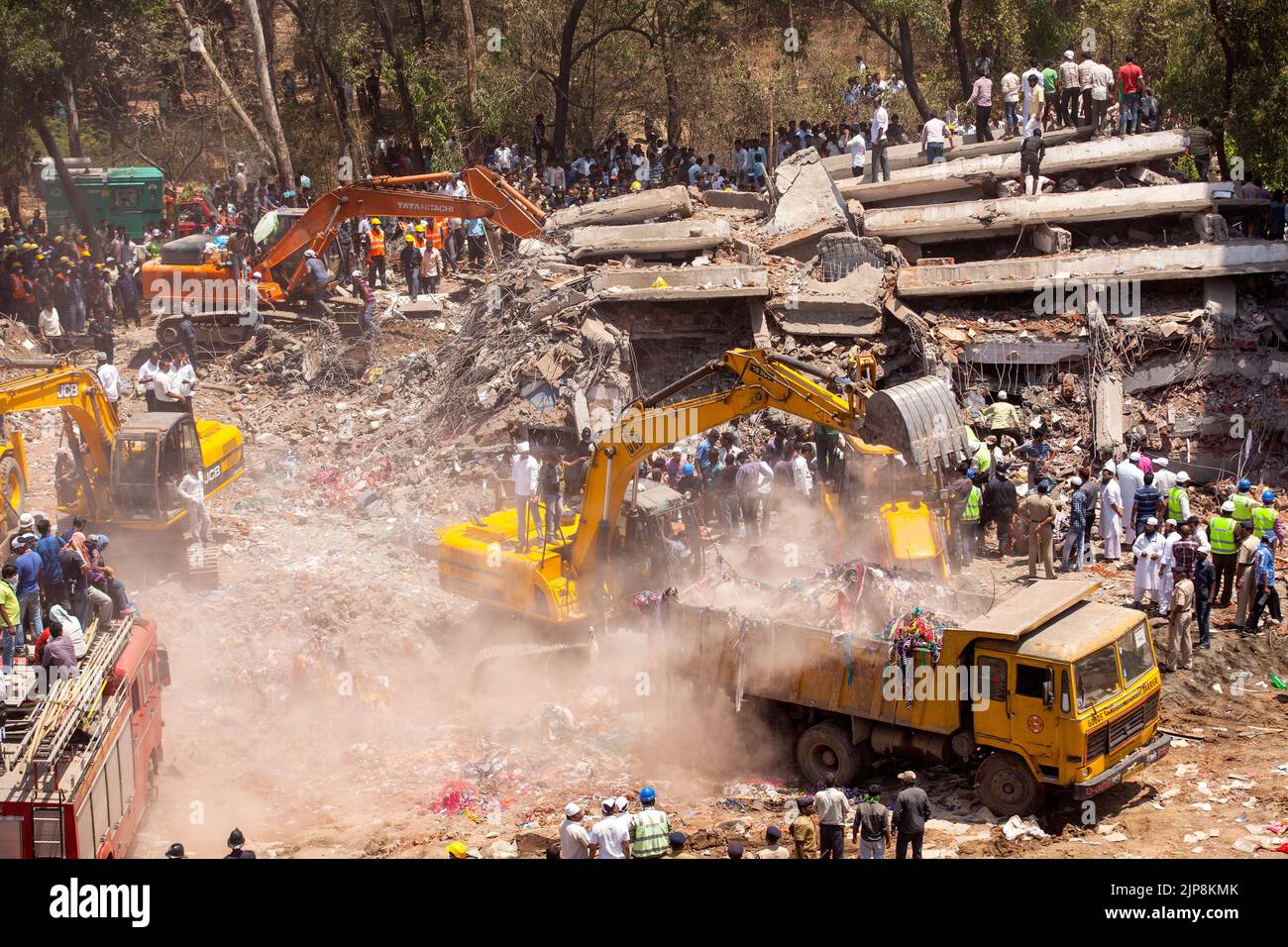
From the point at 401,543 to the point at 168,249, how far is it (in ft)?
30.4

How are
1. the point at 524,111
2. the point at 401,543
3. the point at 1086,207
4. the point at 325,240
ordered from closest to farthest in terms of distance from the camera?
1. the point at 401,543
2. the point at 1086,207
3. the point at 325,240
4. the point at 524,111

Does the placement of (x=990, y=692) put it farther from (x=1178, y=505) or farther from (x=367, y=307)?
(x=367, y=307)

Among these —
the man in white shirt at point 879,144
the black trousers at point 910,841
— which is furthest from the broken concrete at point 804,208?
the black trousers at point 910,841

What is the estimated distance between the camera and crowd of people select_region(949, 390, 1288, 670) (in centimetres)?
1488

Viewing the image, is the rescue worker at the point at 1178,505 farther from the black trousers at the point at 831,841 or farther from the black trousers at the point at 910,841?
the black trousers at the point at 831,841

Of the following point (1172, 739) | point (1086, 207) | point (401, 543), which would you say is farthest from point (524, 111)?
point (1172, 739)

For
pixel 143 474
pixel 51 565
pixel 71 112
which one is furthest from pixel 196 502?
pixel 71 112

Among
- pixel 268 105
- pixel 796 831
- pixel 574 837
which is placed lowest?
pixel 796 831

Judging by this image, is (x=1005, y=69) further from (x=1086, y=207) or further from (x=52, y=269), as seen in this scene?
(x=52, y=269)

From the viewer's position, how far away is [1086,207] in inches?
891

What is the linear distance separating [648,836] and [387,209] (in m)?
15.5

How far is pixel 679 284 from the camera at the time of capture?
72.6ft

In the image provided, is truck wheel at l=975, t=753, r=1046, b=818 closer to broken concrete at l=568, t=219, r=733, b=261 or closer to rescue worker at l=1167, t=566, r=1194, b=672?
rescue worker at l=1167, t=566, r=1194, b=672

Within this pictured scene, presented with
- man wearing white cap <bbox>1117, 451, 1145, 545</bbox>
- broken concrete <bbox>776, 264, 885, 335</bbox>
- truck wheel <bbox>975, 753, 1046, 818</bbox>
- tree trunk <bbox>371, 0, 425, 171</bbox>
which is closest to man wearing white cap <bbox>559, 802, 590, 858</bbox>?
truck wheel <bbox>975, 753, 1046, 818</bbox>
